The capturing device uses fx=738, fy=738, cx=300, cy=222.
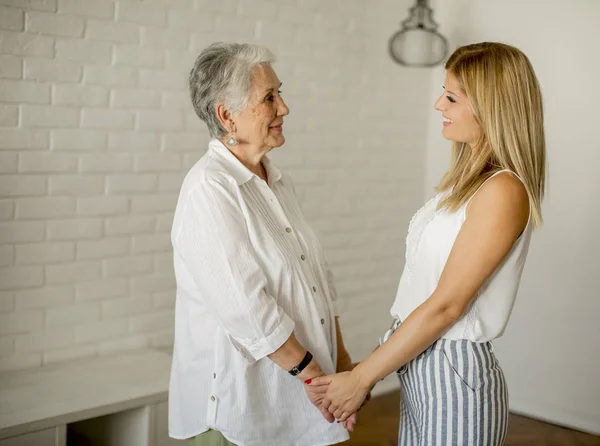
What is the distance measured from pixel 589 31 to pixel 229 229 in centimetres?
281

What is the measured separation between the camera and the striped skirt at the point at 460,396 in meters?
2.09

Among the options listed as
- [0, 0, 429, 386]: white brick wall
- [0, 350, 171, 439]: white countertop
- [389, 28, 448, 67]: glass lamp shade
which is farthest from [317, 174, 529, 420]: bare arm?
[389, 28, 448, 67]: glass lamp shade

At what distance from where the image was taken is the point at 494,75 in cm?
207

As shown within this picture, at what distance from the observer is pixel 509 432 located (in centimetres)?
416

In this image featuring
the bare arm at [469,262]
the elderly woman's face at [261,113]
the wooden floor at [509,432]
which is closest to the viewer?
the bare arm at [469,262]

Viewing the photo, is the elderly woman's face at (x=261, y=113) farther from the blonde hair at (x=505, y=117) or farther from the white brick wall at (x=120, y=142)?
the white brick wall at (x=120, y=142)

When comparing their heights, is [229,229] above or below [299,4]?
below

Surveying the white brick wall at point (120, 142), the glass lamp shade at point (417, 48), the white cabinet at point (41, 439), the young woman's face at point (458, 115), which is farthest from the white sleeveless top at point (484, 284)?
the glass lamp shade at point (417, 48)

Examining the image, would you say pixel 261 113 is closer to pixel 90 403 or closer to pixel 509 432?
pixel 90 403

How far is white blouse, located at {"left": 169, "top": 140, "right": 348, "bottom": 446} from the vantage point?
2.12 metres

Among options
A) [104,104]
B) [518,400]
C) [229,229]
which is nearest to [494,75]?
[229,229]

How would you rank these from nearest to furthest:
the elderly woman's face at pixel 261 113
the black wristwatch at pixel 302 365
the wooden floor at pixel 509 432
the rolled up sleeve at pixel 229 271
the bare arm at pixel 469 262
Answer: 1. the bare arm at pixel 469 262
2. the rolled up sleeve at pixel 229 271
3. the black wristwatch at pixel 302 365
4. the elderly woman's face at pixel 261 113
5. the wooden floor at pixel 509 432

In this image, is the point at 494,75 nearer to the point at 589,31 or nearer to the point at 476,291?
the point at 476,291

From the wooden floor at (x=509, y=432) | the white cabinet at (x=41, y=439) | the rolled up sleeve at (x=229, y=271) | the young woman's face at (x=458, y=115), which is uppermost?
the young woman's face at (x=458, y=115)
